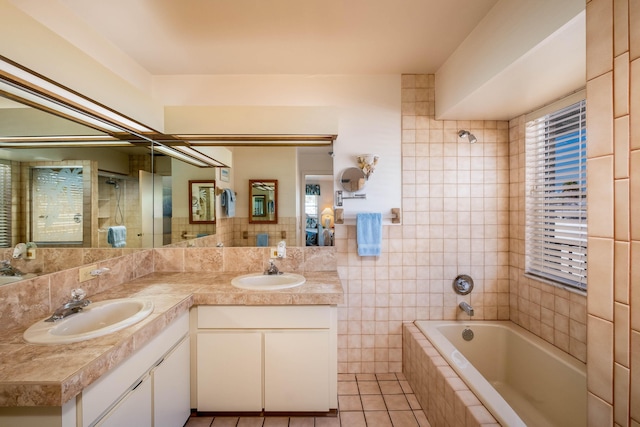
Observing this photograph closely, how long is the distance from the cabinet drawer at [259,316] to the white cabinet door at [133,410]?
0.46 m

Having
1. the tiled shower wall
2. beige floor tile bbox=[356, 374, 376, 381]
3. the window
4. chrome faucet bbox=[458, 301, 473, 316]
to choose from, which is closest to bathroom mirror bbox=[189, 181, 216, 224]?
the window

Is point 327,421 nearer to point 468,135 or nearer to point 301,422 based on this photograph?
point 301,422

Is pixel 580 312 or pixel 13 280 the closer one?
pixel 13 280

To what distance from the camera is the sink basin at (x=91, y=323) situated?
113 centimetres

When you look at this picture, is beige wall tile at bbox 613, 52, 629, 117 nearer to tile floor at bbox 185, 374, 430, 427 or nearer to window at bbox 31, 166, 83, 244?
tile floor at bbox 185, 374, 430, 427

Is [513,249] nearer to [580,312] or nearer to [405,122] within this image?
[580,312]

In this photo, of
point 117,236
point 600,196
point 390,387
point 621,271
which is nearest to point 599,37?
point 600,196

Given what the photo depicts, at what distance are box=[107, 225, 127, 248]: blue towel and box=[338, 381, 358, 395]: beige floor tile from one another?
1881 mm

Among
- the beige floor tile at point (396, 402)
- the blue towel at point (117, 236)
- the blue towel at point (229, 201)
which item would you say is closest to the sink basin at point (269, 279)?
the blue towel at point (229, 201)

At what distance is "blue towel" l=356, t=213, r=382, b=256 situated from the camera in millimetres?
2264

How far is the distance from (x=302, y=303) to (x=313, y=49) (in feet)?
5.56

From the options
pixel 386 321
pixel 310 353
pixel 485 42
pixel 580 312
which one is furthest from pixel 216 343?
pixel 485 42

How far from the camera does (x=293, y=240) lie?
7.59 feet

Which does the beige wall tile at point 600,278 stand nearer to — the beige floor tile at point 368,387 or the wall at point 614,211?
the wall at point 614,211
